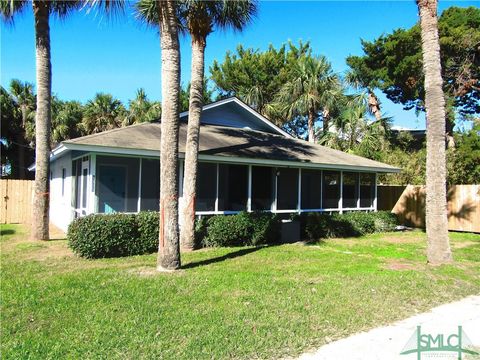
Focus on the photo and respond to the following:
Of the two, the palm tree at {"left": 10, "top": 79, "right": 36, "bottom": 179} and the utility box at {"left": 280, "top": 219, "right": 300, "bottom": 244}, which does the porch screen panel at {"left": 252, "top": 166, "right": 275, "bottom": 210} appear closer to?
the utility box at {"left": 280, "top": 219, "right": 300, "bottom": 244}

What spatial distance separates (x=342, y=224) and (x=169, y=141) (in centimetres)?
894

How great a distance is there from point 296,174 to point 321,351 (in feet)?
38.2

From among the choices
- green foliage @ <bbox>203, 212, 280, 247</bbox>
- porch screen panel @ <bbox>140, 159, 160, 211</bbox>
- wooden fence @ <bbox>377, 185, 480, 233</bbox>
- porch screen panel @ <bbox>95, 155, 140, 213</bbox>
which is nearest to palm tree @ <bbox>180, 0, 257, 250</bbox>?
green foliage @ <bbox>203, 212, 280, 247</bbox>

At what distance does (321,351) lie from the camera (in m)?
4.42

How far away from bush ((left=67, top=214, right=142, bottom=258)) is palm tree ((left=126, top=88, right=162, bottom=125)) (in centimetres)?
1837

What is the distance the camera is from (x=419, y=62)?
23.0 m

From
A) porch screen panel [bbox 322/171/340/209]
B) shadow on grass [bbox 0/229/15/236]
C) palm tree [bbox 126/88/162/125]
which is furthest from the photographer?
palm tree [bbox 126/88/162/125]

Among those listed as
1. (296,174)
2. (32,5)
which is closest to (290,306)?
(296,174)

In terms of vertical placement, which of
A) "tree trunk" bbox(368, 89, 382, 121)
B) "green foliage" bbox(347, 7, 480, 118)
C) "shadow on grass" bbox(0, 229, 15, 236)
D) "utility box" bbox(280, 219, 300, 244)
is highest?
"green foliage" bbox(347, 7, 480, 118)

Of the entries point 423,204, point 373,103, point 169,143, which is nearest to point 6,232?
point 169,143

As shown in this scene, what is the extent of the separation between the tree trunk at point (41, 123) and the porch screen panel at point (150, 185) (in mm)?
2756

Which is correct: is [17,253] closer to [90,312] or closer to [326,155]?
[90,312]

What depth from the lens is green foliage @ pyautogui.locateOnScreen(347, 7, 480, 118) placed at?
21.8 m

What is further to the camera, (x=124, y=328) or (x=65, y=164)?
(x=65, y=164)
